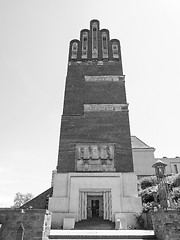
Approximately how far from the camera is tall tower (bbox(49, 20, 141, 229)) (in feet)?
49.2

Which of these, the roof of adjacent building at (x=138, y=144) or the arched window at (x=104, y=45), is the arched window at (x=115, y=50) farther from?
the roof of adjacent building at (x=138, y=144)

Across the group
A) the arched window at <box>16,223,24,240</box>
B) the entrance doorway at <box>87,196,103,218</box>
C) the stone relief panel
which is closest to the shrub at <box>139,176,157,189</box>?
the stone relief panel

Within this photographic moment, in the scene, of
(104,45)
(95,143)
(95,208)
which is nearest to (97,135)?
(95,143)

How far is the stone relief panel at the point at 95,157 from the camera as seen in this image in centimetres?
1627

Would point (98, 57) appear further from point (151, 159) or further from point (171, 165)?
point (171, 165)

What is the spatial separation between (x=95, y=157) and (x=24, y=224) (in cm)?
1013

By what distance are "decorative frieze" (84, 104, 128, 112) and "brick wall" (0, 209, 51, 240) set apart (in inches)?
498

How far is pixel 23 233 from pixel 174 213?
527 cm

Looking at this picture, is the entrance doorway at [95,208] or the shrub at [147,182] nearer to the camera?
the entrance doorway at [95,208]

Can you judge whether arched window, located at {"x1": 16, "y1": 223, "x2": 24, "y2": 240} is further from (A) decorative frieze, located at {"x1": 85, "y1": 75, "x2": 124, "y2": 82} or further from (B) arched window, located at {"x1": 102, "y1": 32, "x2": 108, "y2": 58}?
(B) arched window, located at {"x1": 102, "y1": 32, "x2": 108, "y2": 58}

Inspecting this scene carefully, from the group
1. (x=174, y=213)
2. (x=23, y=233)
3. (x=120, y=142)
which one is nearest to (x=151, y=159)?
(x=120, y=142)

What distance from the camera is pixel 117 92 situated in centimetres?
1984

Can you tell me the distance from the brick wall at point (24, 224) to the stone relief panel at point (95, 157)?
920 centimetres

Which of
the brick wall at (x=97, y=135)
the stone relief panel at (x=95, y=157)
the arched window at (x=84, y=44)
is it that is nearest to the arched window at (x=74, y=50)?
the arched window at (x=84, y=44)
